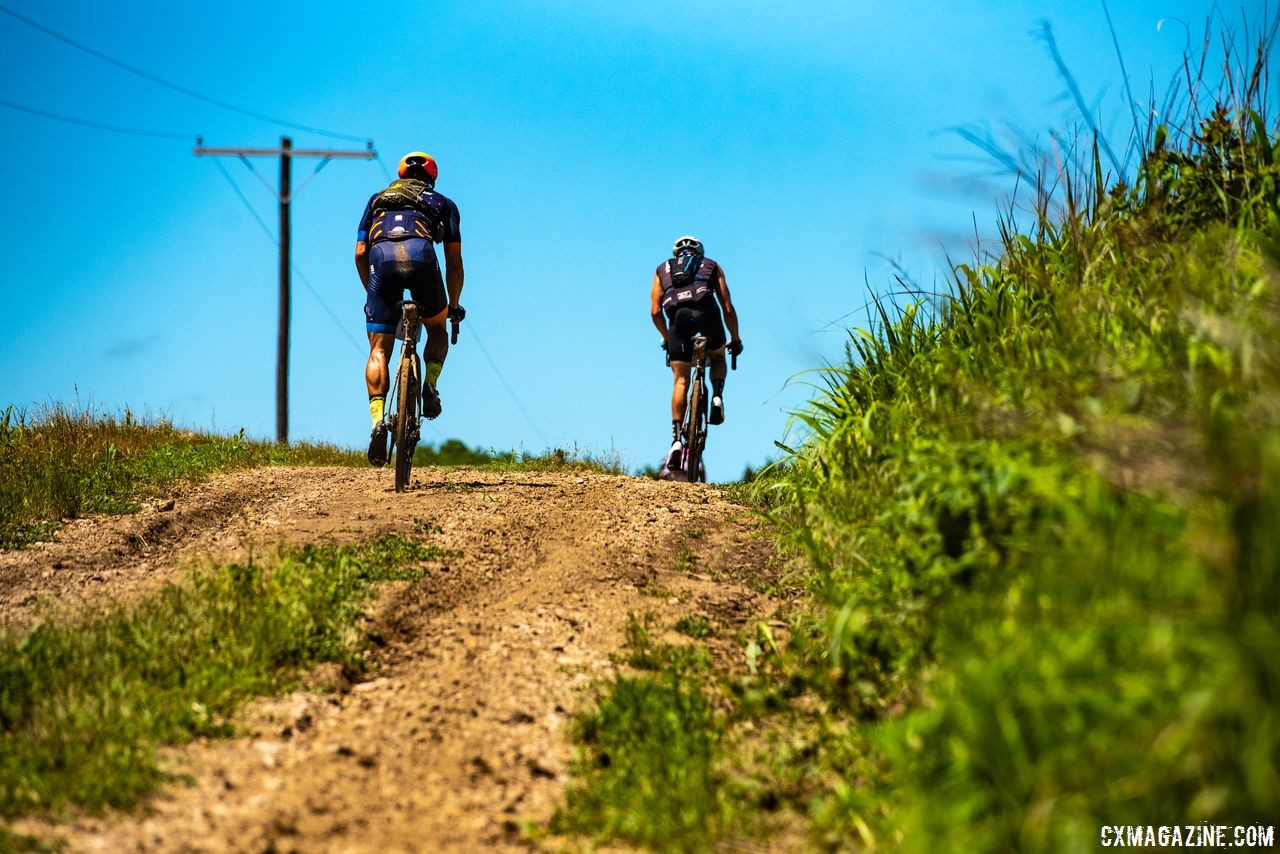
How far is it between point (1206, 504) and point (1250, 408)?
20.7 inches

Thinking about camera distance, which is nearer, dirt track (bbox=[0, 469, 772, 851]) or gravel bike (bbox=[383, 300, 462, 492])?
dirt track (bbox=[0, 469, 772, 851])

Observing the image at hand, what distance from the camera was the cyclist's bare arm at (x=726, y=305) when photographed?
482 inches

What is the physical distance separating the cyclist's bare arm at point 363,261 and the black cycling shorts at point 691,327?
11.8ft

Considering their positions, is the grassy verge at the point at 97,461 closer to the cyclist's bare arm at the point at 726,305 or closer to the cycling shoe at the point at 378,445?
the cycling shoe at the point at 378,445

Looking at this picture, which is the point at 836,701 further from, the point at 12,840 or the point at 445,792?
the point at 12,840

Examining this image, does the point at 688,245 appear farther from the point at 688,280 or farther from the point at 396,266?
the point at 396,266

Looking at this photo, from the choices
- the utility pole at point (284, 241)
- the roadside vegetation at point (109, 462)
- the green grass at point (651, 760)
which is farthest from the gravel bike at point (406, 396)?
the utility pole at point (284, 241)

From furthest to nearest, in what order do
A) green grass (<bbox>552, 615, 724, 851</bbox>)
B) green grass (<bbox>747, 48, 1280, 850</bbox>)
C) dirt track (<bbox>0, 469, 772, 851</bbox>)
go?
dirt track (<bbox>0, 469, 772, 851</bbox>) → green grass (<bbox>552, 615, 724, 851</bbox>) → green grass (<bbox>747, 48, 1280, 850</bbox>)

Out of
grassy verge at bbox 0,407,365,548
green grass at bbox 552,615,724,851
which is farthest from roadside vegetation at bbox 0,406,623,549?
green grass at bbox 552,615,724,851

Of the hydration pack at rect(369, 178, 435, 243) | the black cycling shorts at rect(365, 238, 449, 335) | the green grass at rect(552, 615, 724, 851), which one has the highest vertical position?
the hydration pack at rect(369, 178, 435, 243)

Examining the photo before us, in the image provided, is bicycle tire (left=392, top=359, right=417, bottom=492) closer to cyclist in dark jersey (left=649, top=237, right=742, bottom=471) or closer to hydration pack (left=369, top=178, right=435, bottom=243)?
hydration pack (left=369, top=178, right=435, bottom=243)

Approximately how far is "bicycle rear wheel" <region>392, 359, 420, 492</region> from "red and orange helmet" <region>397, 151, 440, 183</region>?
1930mm

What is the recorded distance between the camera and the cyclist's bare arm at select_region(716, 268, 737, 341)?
1224cm

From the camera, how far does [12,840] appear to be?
352 cm
